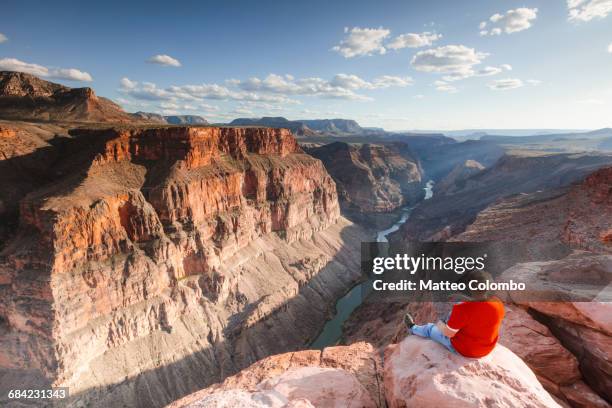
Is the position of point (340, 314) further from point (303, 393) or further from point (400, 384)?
point (400, 384)

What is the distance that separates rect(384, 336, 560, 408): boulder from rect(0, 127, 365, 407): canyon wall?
30.6m

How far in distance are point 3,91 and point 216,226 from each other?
5624 centimetres

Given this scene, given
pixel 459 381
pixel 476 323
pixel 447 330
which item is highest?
pixel 476 323

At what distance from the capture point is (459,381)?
7.46 m

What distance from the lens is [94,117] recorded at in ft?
206

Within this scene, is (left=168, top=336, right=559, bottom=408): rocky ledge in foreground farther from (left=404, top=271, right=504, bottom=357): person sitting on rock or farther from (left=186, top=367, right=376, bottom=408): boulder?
(left=404, top=271, right=504, bottom=357): person sitting on rock

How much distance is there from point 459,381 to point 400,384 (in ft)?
4.76

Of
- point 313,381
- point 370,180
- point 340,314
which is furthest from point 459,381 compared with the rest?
point 370,180

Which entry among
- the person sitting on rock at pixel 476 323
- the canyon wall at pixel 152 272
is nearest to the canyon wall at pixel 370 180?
the canyon wall at pixel 152 272

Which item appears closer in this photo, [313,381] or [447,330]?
[447,330]

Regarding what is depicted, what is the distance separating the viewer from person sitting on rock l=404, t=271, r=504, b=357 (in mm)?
7699

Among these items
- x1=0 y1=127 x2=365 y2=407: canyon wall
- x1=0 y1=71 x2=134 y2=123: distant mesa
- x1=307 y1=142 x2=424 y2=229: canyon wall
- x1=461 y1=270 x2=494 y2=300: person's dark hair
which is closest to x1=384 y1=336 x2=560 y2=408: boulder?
x1=461 y1=270 x2=494 y2=300: person's dark hair

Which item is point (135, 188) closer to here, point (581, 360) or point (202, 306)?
point (202, 306)

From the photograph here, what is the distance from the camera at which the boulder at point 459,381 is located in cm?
709
